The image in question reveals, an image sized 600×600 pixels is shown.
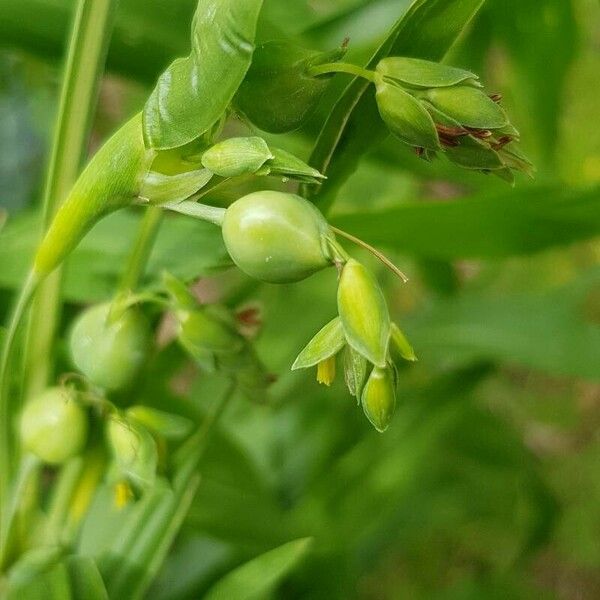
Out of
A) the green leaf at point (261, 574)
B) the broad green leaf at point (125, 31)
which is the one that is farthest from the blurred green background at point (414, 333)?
the green leaf at point (261, 574)

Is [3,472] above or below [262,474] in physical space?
above

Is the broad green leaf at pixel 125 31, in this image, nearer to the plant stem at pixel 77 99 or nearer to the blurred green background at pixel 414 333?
the blurred green background at pixel 414 333

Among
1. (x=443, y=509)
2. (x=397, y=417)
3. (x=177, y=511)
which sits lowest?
(x=443, y=509)

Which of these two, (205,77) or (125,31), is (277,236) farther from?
(125,31)

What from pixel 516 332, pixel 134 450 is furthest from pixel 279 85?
pixel 516 332

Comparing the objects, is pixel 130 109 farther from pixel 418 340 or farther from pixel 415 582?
pixel 415 582

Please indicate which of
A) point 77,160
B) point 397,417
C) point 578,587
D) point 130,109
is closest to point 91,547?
point 77,160
